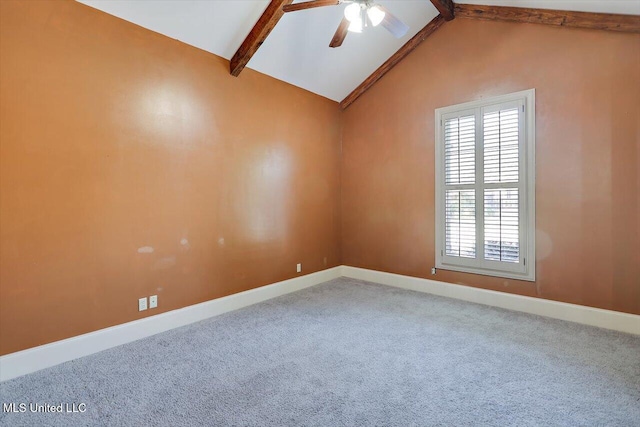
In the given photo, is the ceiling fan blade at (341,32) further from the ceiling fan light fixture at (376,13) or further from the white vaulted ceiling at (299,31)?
the white vaulted ceiling at (299,31)

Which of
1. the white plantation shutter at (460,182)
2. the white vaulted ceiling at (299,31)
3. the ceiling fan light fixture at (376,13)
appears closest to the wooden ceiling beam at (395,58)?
the white vaulted ceiling at (299,31)

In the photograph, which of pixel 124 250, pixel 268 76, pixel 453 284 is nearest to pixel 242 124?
pixel 268 76

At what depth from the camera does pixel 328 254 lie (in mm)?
5078

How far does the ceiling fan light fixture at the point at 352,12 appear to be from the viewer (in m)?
2.58

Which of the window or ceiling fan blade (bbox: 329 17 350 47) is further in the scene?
the window

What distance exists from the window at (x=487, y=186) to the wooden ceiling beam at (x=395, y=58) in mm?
978

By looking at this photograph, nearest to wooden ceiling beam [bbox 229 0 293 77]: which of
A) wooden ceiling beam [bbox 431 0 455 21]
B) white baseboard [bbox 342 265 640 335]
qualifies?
wooden ceiling beam [bbox 431 0 455 21]

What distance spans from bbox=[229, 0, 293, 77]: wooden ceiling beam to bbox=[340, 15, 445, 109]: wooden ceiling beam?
194 centimetres

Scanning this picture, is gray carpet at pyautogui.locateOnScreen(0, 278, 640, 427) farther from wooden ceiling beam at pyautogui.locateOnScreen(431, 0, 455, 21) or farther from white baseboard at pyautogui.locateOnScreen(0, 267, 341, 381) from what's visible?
wooden ceiling beam at pyautogui.locateOnScreen(431, 0, 455, 21)

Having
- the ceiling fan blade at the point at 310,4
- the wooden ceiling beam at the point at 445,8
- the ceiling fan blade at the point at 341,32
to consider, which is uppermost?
the wooden ceiling beam at the point at 445,8

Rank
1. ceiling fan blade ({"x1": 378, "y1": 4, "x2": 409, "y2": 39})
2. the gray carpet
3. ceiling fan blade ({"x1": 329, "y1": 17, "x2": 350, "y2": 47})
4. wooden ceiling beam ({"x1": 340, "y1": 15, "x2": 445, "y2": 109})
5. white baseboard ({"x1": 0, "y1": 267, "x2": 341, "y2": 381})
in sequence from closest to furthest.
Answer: the gray carpet → white baseboard ({"x1": 0, "y1": 267, "x2": 341, "y2": 381}) → ceiling fan blade ({"x1": 378, "y1": 4, "x2": 409, "y2": 39}) → ceiling fan blade ({"x1": 329, "y1": 17, "x2": 350, "y2": 47}) → wooden ceiling beam ({"x1": 340, "y1": 15, "x2": 445, "y2": 109})

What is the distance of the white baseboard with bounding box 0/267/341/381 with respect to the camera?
2324 millimetres

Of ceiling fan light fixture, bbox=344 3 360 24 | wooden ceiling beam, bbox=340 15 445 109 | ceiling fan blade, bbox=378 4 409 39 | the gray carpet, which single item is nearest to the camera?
the gray carpet

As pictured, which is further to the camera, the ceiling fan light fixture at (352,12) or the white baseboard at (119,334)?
the ceiling fan light fixture at (352,12)
